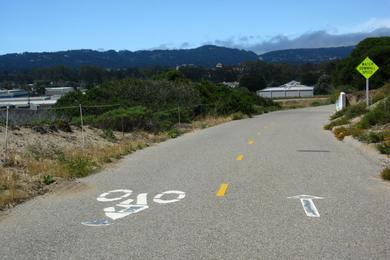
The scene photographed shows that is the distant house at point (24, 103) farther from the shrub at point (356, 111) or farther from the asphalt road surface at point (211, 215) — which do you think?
the shrub at point (356, 111)

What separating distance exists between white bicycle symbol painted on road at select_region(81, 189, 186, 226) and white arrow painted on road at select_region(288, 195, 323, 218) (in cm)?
217

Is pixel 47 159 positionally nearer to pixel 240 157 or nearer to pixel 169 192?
pixel 240 157

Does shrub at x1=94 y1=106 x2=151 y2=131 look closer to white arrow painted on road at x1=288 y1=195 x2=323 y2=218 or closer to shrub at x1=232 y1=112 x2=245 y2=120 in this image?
white arrow painted on road at x1=288 y1=195 x2=323 y2=218

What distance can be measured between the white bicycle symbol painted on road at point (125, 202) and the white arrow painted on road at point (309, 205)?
2168 mm

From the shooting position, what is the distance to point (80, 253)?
277 inches

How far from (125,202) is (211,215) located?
79.2 inches

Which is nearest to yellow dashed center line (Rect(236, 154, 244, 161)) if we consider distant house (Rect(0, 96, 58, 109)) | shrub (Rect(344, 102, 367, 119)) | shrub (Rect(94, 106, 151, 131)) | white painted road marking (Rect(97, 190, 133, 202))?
white painted road marking (Rect(97, 190, 133, 202))

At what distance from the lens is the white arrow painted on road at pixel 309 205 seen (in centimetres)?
927

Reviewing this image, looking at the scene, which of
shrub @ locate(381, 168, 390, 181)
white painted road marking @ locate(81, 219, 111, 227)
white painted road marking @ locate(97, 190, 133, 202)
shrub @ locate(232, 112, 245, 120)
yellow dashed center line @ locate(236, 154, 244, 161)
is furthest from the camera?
shrub @ locate(232, 112, 245, 120)

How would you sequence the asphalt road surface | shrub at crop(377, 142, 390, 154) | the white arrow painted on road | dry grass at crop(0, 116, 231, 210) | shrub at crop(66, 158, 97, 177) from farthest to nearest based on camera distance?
shrub at crop(377, 142, 390, 154)
shrub at crop(66, 158, 97, 177)
dry grass at crop(0, 116, 231, 210)
the white arrow painted on road
the asphalt road surface

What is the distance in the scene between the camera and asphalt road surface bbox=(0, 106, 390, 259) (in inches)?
282

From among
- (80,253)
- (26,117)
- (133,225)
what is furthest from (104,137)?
(80,253)

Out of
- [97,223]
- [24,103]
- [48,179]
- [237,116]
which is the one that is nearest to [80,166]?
[48,179]

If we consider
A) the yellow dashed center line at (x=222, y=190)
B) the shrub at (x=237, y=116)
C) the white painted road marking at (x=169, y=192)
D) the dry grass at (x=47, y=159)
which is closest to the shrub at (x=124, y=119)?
the dry grass at (x=47, y=159)
